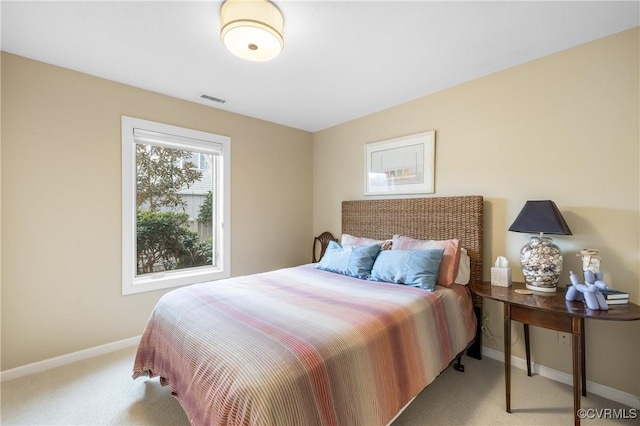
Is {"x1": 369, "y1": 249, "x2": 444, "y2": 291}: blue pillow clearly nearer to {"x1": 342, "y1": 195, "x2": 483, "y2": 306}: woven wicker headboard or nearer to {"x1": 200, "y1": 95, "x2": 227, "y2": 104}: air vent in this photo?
{"x1": 342, "y1": 195, "x2": 483, "y2": 306}: woven wicker headboard

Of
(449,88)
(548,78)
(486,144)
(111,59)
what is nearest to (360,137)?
(449,88)

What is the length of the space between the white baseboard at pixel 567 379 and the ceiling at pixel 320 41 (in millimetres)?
2470

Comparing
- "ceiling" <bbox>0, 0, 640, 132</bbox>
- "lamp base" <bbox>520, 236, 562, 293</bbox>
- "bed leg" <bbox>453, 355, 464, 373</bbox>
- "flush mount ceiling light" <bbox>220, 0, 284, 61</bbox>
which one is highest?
"ceiling" <bbox>0, 0, 640, 132</bbox>

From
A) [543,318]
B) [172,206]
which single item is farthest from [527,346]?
[172,206]

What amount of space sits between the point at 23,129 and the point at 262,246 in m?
2.45

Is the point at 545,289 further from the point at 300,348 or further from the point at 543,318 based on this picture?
A: the point at 300,348

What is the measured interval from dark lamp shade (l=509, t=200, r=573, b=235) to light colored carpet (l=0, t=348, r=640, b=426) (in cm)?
117

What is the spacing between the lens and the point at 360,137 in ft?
11.8

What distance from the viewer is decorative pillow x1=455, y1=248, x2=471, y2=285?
95.5 inches

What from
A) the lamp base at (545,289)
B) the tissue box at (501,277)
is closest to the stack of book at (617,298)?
the lamp base at (545,289)

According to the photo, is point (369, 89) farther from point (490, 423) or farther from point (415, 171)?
point (490, 423)

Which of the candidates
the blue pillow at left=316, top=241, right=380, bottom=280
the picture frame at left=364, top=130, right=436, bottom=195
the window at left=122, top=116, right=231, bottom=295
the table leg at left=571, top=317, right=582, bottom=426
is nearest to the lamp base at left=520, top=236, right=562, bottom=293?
the table leg at left=571, top=317, right=582, bottom=426

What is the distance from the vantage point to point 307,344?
50.1 inches

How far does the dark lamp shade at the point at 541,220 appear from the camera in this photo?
1.91 m
